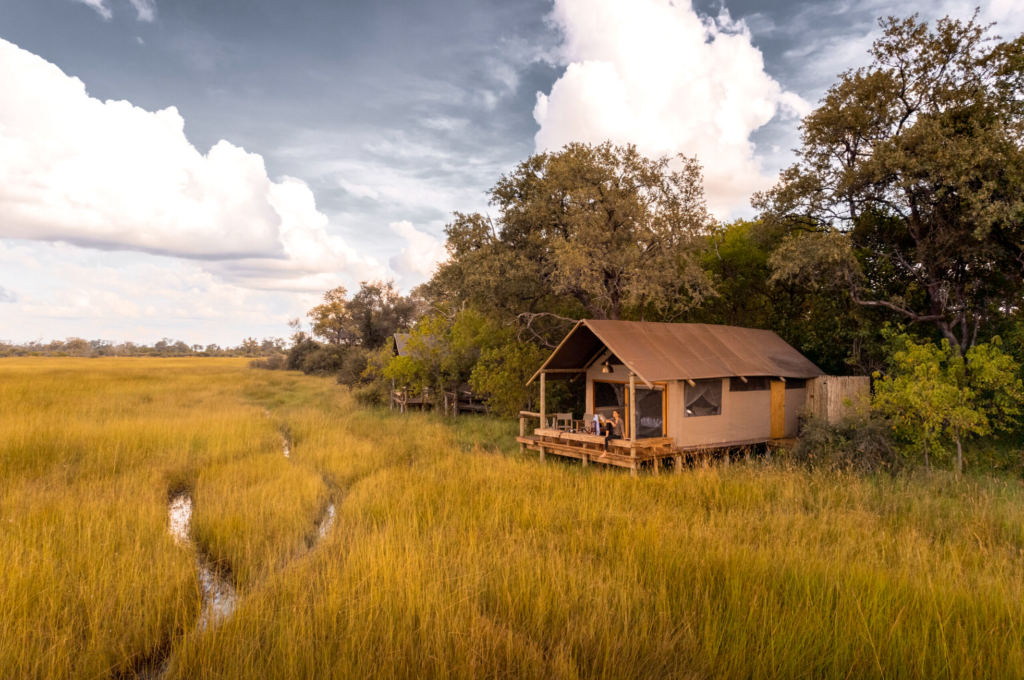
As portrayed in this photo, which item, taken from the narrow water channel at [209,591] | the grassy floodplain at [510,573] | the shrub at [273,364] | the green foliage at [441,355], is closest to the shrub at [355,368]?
the green foliage at [441,355]

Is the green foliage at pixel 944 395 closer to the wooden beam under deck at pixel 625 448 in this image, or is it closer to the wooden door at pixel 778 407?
the wooden door at pixel 778 407

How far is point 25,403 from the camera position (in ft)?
59.8

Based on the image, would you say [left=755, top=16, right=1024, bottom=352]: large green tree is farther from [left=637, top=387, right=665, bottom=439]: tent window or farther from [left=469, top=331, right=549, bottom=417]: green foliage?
[left=469, top=331, right=549, bottom=417]: green foliage

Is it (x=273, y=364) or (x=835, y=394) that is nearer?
(x=835, y=394)

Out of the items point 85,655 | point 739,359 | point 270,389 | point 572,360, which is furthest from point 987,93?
point 270,389

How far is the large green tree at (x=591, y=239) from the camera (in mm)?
18750

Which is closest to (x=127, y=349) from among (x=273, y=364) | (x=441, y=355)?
(x=273, y=364)

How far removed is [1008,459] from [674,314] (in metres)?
11.4

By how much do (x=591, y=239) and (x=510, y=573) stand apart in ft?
47.2

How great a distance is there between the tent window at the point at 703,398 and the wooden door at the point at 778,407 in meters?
2.41

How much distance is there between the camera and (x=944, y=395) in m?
12.2

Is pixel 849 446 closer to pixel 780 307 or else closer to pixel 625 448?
pixel 625 448

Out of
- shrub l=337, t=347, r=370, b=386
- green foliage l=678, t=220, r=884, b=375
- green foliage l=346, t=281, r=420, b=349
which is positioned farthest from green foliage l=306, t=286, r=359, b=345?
green foliage l=678, t=220, r=884, b=375

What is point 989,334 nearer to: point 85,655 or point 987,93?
point 987,93
